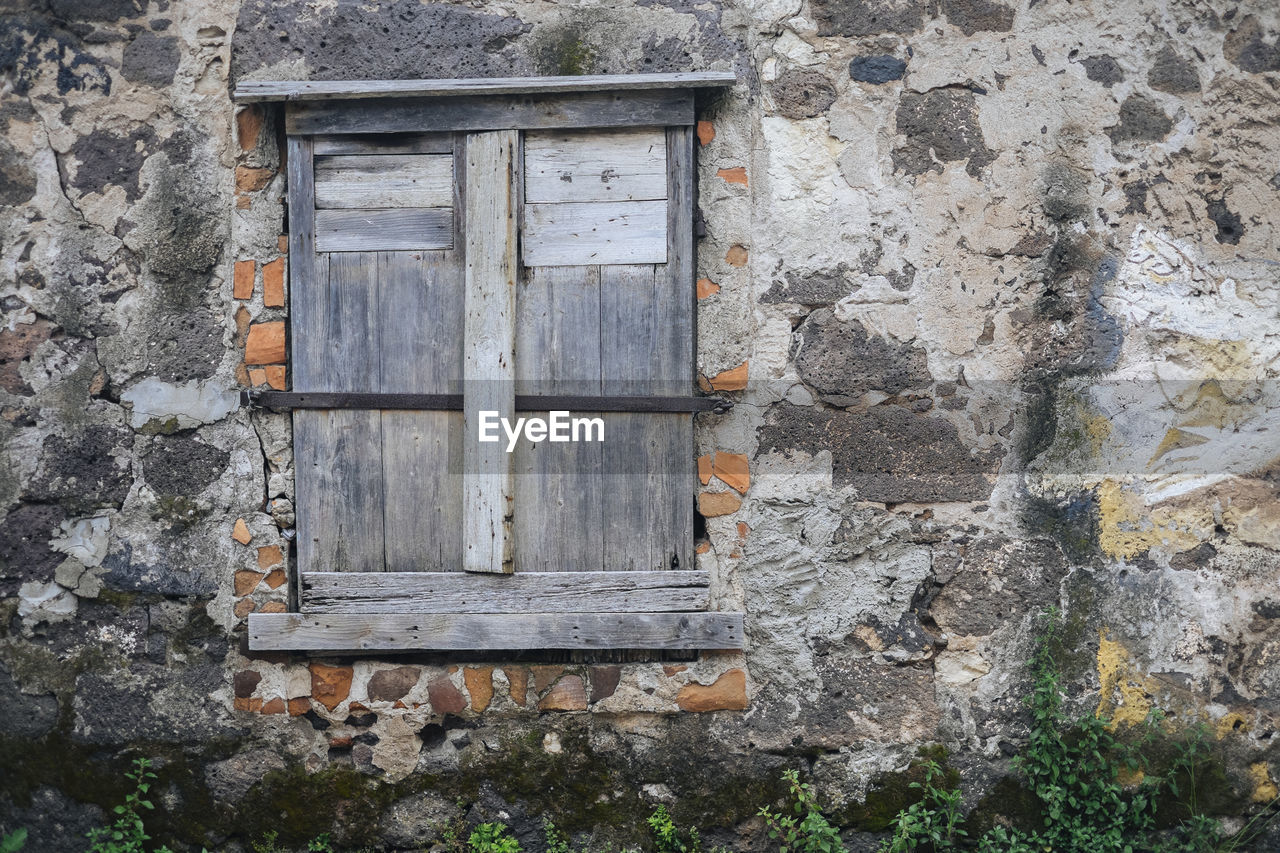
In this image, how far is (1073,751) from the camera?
2816 millimetres

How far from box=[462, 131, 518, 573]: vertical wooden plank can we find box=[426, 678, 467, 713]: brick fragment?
40 cm

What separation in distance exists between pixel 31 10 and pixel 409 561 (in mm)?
2159

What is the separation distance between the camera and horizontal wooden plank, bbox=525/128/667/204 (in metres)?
2.84

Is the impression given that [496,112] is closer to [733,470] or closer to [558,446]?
[558,446]

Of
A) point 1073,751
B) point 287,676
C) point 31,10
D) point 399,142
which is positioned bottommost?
point 1073,751

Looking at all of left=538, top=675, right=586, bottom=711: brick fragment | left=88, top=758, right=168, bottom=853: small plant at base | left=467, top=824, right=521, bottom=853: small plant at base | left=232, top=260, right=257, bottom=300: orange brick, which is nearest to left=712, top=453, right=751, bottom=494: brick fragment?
left=538, top=675, right=586, bottom=711: brick fragment

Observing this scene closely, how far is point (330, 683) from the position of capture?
288cm

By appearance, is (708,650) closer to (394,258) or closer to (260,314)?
(394,258)

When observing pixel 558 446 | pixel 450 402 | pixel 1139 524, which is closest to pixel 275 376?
pixel 450 402

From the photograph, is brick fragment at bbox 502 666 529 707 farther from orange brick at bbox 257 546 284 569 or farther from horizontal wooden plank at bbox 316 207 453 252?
horizontal wooden plank at bbox 316 207 453 252

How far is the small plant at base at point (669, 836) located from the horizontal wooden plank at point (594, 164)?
1978mm

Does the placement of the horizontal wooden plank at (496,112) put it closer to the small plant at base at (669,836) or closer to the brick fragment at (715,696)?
the brick fragment at (715,696)

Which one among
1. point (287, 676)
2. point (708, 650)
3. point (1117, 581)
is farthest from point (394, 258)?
point (1117, 581)

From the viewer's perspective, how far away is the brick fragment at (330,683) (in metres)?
2.88
